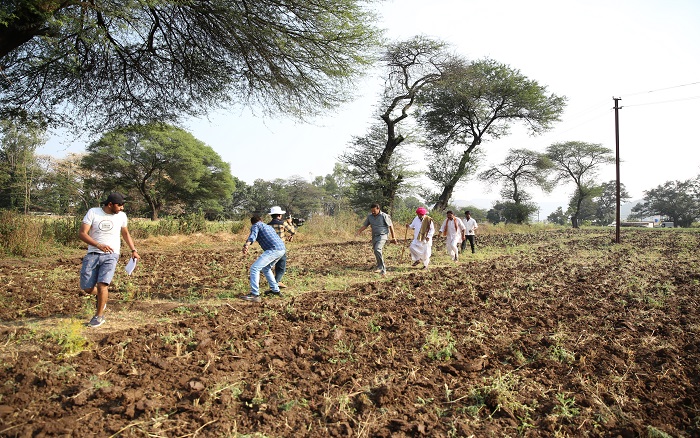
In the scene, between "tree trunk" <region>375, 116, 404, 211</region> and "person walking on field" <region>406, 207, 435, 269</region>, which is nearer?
"person walking on field" <region>406, 207, 435, 269</region>

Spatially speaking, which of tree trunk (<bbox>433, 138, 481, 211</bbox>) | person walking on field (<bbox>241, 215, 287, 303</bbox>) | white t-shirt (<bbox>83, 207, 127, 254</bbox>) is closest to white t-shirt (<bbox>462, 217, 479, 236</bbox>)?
person walking on field (<bbox>241, 215, 287, 303</bbox>)

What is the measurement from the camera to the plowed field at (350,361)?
121 inches

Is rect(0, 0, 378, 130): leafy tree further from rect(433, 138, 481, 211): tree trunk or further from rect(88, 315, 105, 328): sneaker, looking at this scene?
rect(433, 138, 481, 211): tree trunk

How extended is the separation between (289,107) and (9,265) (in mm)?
7429

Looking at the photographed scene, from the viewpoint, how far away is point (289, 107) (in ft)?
35.2

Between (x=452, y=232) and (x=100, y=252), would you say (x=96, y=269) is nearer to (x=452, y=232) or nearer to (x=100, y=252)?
(x=100, y=252)

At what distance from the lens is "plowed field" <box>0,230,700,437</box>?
10.1ft

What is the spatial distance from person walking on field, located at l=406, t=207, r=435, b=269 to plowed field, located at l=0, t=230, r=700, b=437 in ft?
9.98

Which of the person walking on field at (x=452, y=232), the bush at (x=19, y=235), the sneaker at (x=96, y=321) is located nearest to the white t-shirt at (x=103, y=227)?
the sneaker at (x=96, y=321)

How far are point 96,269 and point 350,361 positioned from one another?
3.43 metres

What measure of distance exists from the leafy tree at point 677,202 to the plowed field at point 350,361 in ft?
217

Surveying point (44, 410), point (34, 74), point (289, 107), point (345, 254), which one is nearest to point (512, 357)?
point (44, 410)

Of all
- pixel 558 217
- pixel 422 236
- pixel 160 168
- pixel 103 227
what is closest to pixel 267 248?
pixel 103 227

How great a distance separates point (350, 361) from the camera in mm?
4242
